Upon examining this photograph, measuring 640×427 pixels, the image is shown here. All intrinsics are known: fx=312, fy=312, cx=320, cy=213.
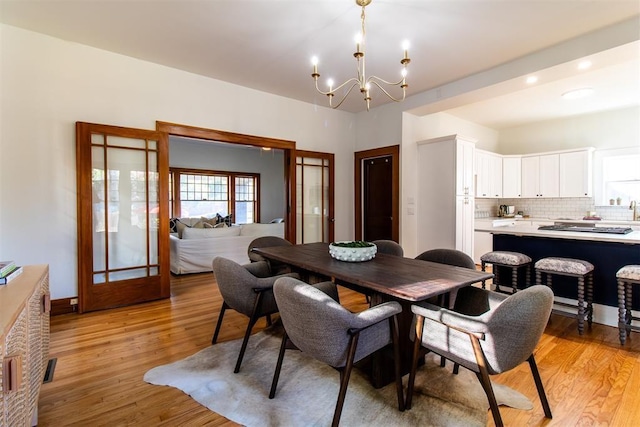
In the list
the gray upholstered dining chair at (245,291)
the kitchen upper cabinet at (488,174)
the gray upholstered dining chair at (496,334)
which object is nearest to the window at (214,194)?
the kitchen upper cabinet at (488,174)

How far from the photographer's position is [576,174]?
5914 millimetres

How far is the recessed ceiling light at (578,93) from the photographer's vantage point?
4.57m

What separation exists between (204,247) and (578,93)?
6.34 metres

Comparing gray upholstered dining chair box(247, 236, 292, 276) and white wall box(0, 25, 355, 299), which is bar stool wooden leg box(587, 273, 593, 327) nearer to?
gray upholstered dining chair box(247, 236, 292, 276)

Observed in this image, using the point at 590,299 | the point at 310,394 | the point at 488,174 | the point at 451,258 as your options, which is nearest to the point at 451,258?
the point at 451,258

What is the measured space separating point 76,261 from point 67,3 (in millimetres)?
2542

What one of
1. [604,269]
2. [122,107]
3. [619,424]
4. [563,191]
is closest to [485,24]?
[604,269]

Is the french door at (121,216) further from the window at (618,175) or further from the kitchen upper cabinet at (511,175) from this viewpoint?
the window at (618,175)

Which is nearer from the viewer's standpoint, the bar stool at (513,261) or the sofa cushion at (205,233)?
the bar stool at (513,261)

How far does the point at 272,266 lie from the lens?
3.12 meters

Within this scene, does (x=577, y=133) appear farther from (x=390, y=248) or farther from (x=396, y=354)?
(x=396, y=354)

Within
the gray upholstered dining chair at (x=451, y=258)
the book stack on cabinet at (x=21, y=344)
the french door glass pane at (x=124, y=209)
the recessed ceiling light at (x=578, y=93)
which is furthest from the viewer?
the recessed ceiling light at (x=578, y=93)

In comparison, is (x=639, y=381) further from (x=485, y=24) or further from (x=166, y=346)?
(x=166, y=346)

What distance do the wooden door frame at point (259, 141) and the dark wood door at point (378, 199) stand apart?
1494 millimetres
